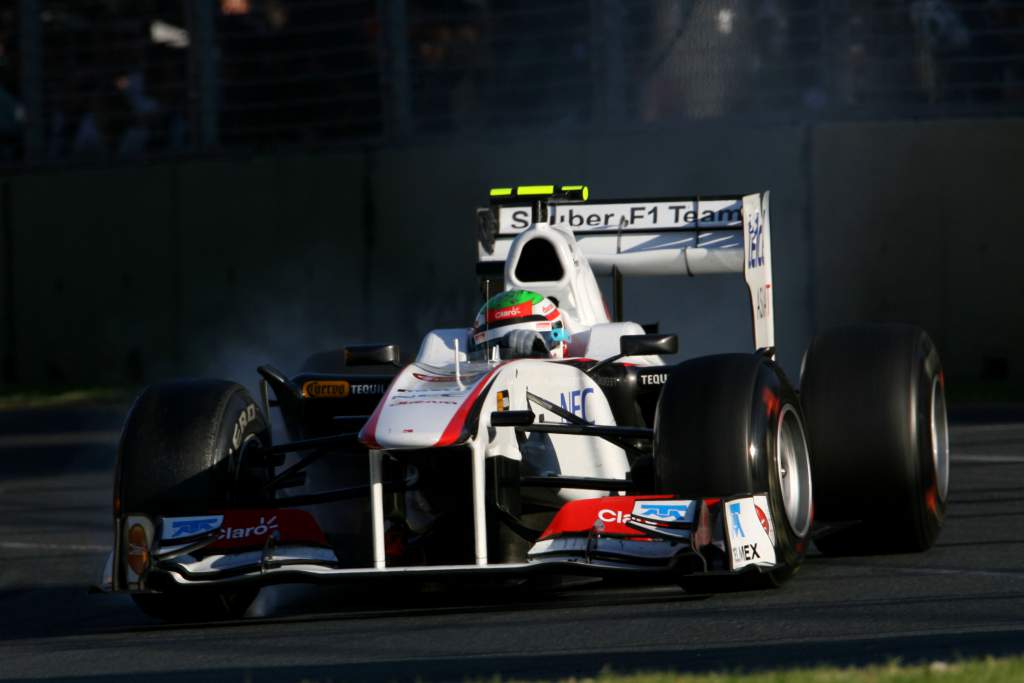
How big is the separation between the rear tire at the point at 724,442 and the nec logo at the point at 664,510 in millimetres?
88

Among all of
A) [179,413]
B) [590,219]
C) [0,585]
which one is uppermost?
[590,219]

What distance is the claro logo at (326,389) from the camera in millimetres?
8164

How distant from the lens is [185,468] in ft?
23.6

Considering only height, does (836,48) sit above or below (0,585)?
above

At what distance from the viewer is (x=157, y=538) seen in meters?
6.99

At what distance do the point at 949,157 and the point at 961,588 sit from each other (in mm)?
7945

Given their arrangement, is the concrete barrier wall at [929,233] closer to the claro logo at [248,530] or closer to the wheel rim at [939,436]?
the wheel rim at [939,436]

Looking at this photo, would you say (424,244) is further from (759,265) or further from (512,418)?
(512,418)

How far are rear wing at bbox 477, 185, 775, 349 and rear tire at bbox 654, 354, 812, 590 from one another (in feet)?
6.92

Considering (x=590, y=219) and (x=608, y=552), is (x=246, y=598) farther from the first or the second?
(x=590, y=219)

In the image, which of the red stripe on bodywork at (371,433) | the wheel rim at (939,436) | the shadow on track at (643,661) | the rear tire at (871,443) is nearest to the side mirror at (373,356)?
the red stripe on bodywork at (371,433)

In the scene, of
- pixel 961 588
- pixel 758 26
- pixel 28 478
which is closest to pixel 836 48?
pixel 758 26

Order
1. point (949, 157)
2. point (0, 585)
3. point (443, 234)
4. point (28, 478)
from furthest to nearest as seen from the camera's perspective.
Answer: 1. point (443, 234)
2. point (949, 157)
3. point (28, 478)
4. point (0, 585)

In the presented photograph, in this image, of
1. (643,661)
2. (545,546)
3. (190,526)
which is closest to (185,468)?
(190,526)
